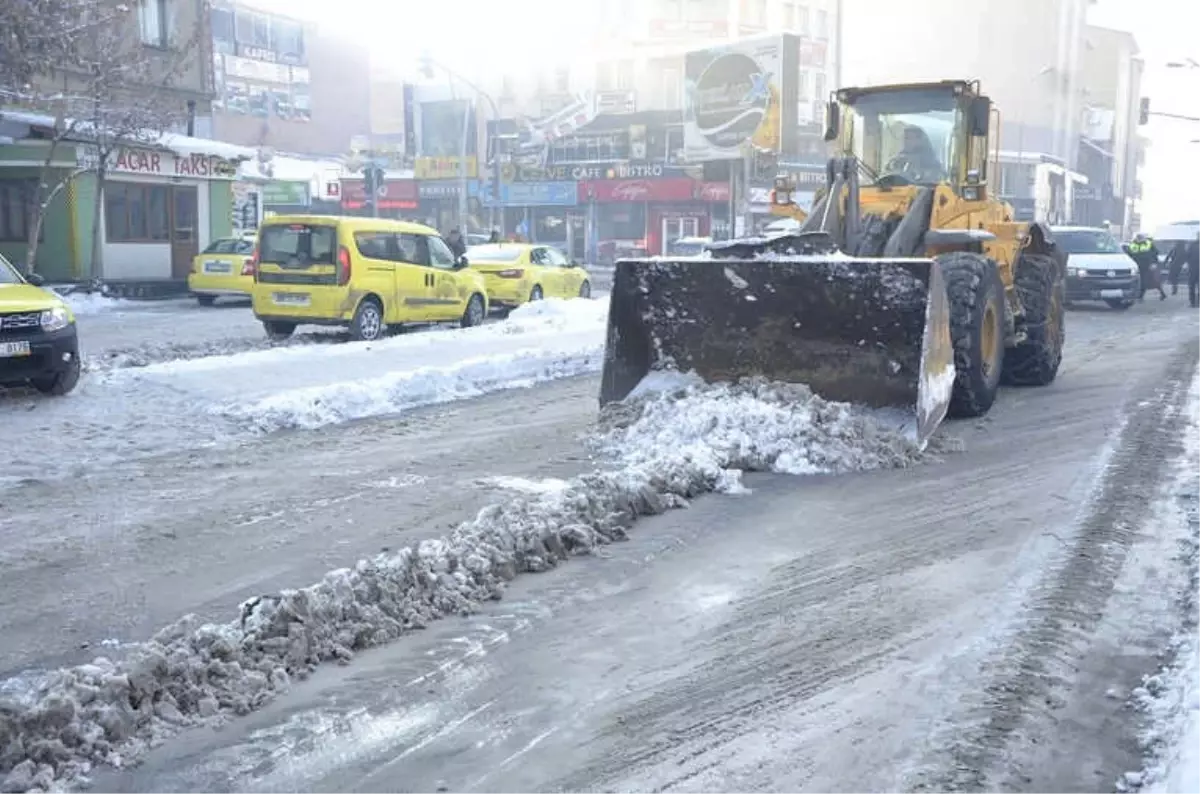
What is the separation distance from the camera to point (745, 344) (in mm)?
8578

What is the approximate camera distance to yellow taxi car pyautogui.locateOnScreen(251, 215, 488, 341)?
14.7m

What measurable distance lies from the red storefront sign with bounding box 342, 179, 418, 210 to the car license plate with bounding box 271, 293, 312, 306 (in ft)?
147

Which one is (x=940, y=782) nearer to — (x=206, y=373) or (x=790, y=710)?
(x=790, y=710)

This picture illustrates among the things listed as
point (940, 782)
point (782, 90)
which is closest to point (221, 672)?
point (940, 782)

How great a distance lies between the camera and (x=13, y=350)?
9617 millimetres

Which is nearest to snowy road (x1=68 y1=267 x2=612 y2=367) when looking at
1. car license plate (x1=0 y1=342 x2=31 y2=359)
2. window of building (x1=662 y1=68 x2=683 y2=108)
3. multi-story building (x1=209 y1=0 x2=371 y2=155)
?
car license plate (x1=0 y1=342 x2=31 y2=359)

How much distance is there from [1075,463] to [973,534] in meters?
2.09

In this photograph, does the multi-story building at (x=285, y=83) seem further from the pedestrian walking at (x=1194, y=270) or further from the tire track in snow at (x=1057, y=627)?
the tire track in snow at (x=1057, y=627)

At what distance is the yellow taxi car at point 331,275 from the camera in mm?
14703

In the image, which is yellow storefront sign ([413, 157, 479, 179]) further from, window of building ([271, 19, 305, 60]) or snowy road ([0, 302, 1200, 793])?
snowy road ([0, 302, 1200, 793])

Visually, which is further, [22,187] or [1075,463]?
[22,187]

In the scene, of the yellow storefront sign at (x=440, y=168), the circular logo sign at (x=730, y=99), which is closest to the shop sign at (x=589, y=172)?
the yellow storefront sign at (x=440, y=168)

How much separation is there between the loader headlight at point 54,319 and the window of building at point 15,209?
59.4 ft

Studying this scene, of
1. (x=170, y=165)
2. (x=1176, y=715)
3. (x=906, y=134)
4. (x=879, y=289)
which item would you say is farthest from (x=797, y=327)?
(x=170, y=165)
